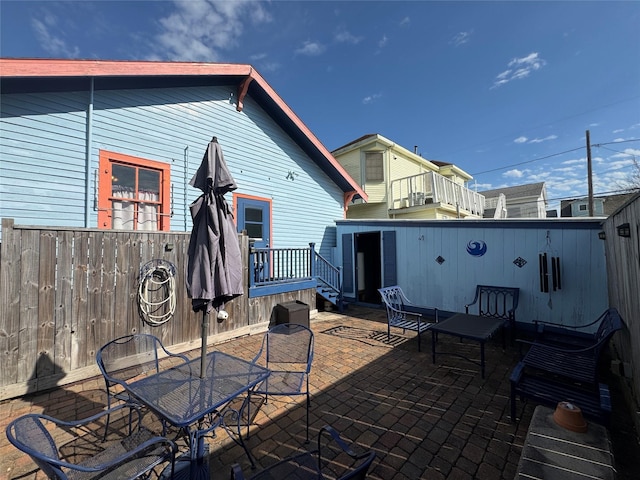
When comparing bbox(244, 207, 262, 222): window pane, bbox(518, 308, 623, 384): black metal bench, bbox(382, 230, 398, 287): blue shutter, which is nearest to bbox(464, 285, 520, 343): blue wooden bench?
bbox(518, 308, 623, 384): black metal bench

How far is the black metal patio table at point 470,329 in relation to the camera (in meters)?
3.92

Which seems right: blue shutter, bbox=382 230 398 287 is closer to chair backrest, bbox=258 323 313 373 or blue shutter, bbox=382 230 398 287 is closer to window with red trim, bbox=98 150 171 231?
chair backrest, bbox=258 323 313 373

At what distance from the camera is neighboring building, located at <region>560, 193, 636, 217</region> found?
22.2 meters

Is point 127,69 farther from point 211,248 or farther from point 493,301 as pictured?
point 493,301

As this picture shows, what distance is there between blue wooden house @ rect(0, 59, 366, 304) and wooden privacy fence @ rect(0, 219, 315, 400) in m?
1.43

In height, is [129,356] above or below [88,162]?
below

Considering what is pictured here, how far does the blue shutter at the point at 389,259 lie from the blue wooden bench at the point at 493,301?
2185 millimetres

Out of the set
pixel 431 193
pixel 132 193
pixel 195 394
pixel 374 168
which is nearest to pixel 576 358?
pixel 195 394

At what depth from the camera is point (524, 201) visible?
2420cm

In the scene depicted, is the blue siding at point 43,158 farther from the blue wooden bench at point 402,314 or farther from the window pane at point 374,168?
the window pane at point 374,168

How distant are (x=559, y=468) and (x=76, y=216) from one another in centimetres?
720

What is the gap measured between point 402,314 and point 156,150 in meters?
6.80

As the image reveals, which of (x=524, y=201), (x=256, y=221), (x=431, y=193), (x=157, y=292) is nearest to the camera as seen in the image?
(x=157, y=292)

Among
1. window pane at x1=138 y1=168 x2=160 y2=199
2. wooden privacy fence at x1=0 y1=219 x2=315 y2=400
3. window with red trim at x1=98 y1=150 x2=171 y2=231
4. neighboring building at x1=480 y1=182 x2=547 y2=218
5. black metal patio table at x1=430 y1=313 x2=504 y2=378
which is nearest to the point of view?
wooden privacy fence at x1=0 y1=219 x2=315 y2=400
